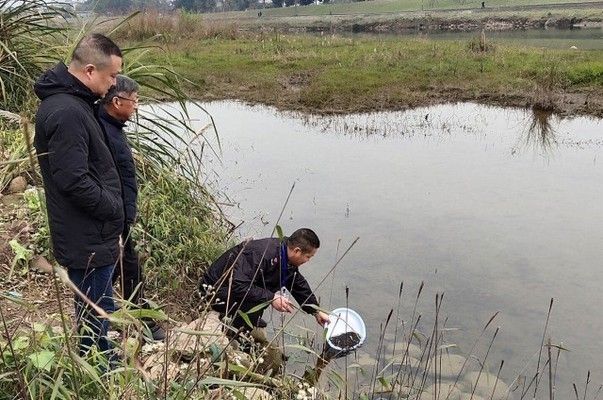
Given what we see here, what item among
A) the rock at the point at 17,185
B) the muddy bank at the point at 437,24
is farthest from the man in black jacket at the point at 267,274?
the muddy bank at the point at 437,24

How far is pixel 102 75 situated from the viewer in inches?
94.4

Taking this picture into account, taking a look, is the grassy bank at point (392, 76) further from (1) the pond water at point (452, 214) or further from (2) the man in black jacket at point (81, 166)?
(2) the man in black jacket at point (81, 166)

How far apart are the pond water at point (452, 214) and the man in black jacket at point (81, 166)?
1.27m

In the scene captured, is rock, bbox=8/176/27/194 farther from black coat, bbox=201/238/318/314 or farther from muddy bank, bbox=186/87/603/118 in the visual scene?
muddy bank, bbox=186/87/603/118

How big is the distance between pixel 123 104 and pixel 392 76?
13005 mm

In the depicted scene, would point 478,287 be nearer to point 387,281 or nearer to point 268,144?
point 387,281

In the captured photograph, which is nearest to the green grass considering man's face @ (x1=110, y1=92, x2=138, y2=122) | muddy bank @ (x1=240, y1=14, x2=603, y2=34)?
muddy bank @ (x1=240, y1=14, x2=603, y2=34)

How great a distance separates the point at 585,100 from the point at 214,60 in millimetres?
10323

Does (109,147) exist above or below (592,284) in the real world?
above

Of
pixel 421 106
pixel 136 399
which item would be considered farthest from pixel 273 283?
pixel 421 106

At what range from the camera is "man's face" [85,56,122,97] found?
2.38 meters

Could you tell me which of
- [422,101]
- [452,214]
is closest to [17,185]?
[452,214]

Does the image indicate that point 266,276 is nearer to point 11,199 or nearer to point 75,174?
point 75,174

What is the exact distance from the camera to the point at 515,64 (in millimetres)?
15922
